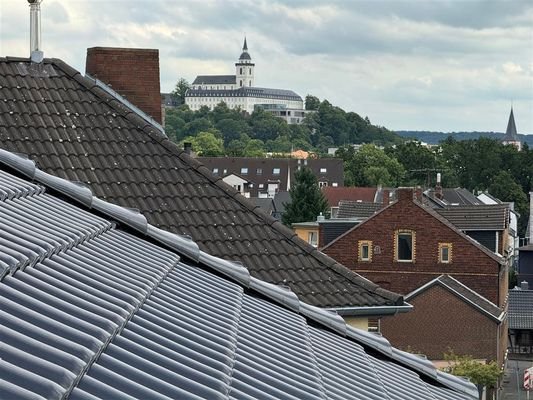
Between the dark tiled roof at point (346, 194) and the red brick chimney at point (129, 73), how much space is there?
9248 centimetres

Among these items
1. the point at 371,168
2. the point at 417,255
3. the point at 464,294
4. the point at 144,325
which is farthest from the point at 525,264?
the point at 144,325

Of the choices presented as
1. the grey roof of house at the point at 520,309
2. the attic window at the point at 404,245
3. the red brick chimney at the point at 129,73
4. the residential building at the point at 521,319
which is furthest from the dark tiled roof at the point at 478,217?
the red brick chimney at the point at 129,73

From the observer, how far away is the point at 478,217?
5341 cm

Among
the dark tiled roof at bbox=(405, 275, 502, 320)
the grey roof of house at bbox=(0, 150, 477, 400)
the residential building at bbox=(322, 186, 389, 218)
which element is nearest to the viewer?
the grey roof of house at bbox=(0, 150, 477, 400)

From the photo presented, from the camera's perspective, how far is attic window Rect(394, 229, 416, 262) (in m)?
48.8

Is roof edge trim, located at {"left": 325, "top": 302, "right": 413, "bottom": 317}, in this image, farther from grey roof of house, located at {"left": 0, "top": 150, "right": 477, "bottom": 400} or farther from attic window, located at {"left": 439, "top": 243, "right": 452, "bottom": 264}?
attic window, located at {"left": 439, "top": 243, "right": 452, "bottom": 264}

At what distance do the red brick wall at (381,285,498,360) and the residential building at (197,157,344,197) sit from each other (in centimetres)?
10899

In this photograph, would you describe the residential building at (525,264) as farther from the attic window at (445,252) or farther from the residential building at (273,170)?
the residential building at (273,170)

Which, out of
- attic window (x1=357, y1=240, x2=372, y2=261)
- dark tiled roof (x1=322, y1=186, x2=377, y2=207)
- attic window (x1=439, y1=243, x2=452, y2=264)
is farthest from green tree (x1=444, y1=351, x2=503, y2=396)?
dark tiled roof (x1=322, y1=186, x2=377, y2=207)

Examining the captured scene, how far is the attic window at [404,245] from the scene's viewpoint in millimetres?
48750

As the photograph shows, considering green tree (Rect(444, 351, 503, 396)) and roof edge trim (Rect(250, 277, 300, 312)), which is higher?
roof edge trim (Rect(250, 277, 300, 312))

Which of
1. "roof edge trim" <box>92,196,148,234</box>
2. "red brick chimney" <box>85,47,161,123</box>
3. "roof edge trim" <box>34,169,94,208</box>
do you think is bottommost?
"roof edge trim" <box>92,196,148,234</box>

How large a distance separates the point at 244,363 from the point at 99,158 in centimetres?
729

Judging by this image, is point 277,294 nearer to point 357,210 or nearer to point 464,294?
point 464,294
